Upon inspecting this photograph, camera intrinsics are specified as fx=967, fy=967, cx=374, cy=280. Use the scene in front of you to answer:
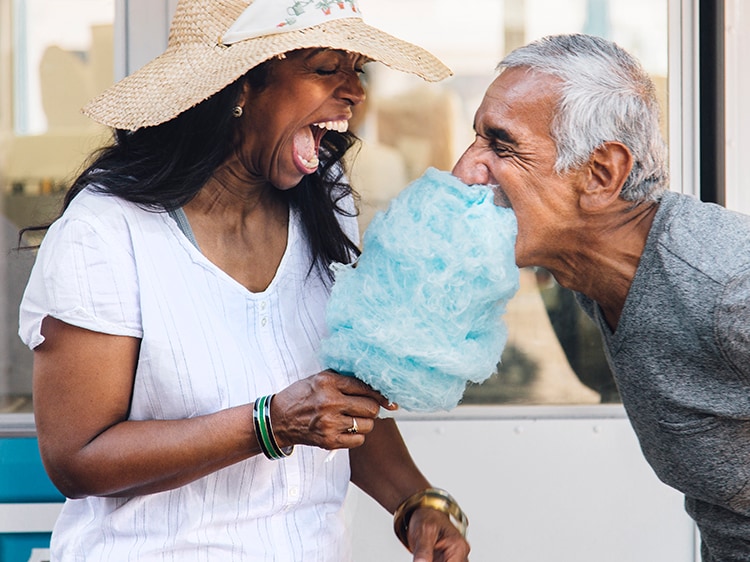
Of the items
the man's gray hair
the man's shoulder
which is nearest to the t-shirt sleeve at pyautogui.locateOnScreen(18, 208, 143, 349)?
the man's gray hair

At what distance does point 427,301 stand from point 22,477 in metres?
1.74

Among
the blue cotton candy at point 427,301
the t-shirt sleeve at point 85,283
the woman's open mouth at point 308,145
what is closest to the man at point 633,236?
the blue cotton candy at point 427,301

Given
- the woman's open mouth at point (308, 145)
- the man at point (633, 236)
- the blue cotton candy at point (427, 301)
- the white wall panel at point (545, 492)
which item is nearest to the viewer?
the blue cotton candy at point (427, 301)

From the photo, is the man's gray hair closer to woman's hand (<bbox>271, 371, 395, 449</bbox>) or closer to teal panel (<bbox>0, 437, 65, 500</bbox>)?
woman's hand (<bbox>271, 371, 395, 449</bbox>)

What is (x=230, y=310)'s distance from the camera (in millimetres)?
1864

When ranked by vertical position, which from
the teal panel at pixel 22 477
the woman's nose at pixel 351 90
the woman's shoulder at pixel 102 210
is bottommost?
the teal panel at pixel 22 477

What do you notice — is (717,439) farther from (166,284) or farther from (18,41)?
(18,41)

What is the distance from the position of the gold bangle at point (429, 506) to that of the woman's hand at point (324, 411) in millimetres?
356

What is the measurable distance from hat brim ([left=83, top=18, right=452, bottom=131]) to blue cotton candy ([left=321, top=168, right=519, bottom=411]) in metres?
0.33

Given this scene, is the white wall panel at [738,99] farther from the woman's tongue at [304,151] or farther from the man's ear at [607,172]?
the woman's tongue at [304,151]

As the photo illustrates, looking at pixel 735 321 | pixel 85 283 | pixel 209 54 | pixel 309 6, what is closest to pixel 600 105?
pixel 735 321

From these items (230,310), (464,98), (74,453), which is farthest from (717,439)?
(464,98)

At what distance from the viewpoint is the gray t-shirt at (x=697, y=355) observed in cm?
174

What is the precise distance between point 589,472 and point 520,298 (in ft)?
1.93
